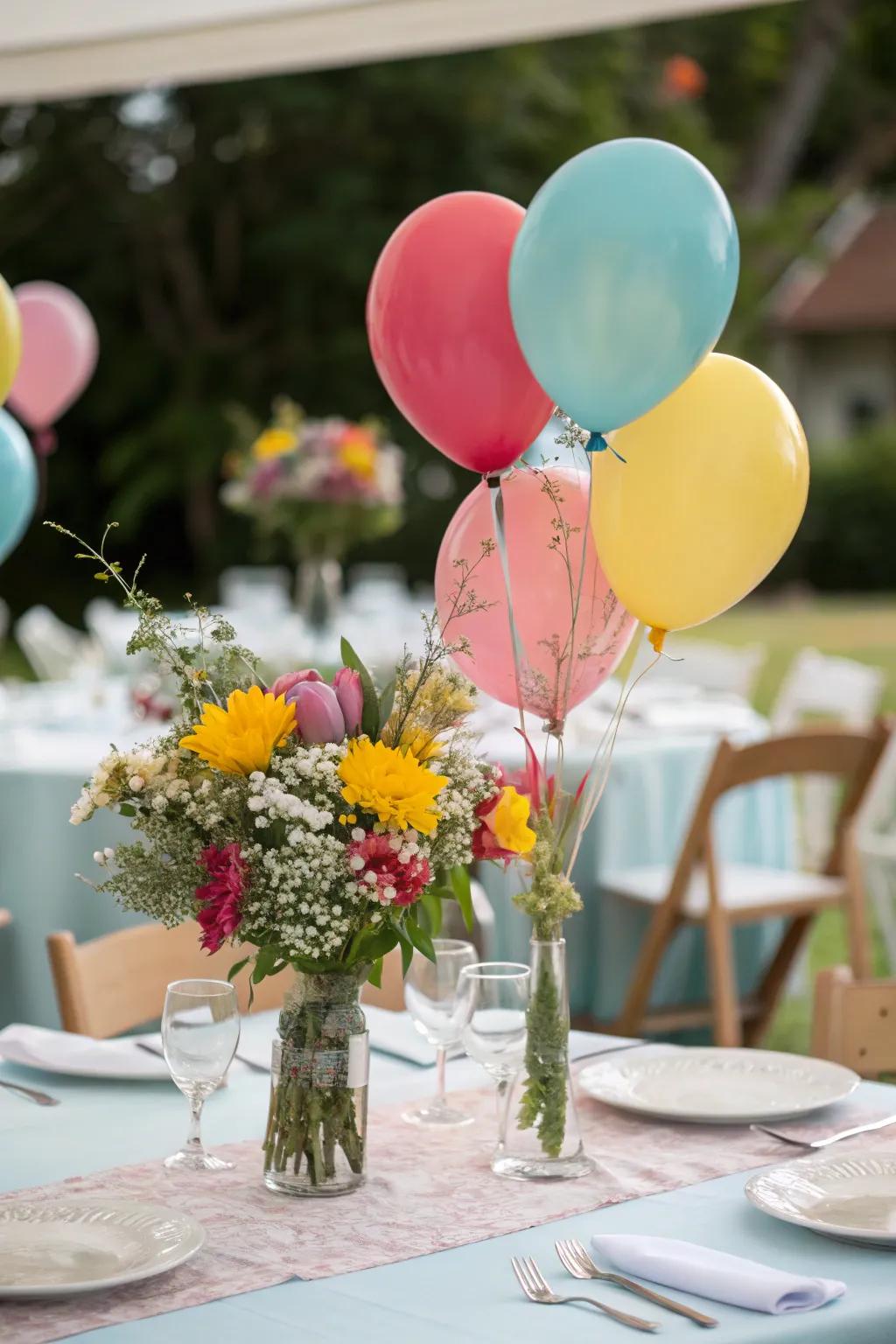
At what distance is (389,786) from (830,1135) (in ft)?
2.02

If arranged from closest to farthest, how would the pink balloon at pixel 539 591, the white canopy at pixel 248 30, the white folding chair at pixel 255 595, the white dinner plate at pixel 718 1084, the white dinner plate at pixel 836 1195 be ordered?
the white dinner plate at pixel 836 1195, the white dinner plate at pixel 718 1084, the pink balloon at pixel 539 591, the white canopy at pixel 248 30, the white folding chair at pixel 255 595

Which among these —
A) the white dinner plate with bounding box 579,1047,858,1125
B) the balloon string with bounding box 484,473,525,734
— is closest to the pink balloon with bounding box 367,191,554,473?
the balloon string with bounding box 484,473,525,734

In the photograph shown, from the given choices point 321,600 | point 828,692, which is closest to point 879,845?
point 828,692

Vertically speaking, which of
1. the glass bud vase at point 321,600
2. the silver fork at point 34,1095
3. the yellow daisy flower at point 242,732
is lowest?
the silver fork at point 34,1095

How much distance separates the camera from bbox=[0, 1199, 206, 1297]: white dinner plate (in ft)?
4.42

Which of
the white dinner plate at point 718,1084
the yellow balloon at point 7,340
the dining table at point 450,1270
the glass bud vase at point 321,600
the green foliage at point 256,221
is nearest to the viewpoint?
the dining table at point 450,1270

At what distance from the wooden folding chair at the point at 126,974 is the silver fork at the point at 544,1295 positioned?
94 cm

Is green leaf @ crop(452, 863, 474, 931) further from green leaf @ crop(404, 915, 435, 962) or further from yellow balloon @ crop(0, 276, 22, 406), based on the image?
yellow balloon @ crop(0, 276, 22, 406)

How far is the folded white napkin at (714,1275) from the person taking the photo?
1.32 m

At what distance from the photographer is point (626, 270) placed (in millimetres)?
1671

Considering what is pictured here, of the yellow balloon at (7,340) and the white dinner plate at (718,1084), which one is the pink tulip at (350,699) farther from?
the yellow balloon at (7,340)

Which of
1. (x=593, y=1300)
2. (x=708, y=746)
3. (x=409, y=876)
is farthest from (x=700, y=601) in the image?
(x=708, y=746)

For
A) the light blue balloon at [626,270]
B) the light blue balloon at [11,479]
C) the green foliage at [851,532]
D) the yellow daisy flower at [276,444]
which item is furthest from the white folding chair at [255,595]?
the green foliage at [851,532]

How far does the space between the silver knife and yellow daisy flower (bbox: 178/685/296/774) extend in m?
0.65
